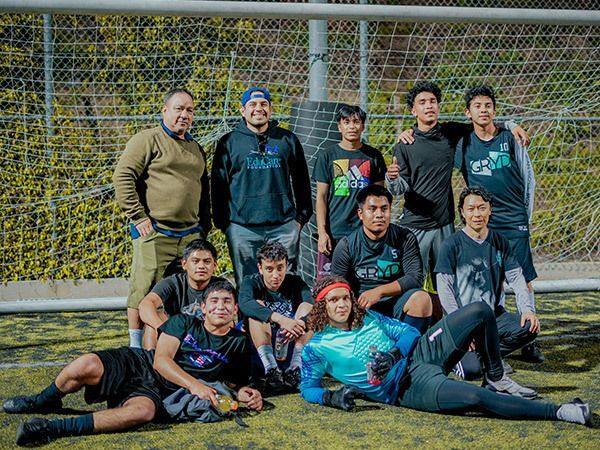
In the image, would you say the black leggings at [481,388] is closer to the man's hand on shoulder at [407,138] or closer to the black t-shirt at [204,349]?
the black t-shirt at [204,349]

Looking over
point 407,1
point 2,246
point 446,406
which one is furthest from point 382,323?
point 407,1

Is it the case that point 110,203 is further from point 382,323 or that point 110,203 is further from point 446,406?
point 446,406

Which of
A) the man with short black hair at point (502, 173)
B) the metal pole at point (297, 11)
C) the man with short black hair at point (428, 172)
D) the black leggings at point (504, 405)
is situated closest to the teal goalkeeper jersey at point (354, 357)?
the black leggings at point (504, 405)

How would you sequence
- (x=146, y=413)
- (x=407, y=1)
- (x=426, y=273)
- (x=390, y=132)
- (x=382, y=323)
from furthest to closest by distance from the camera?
(x=407, y=1) → (x=390, y=132) → (x=426, y=273) → (x=382, y=323) → (x=146, y=413)

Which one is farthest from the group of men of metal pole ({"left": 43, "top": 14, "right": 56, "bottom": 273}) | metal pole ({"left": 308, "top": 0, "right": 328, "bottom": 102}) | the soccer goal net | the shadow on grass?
metal pole ({"left": 43, "top": 14, "right": 56, "bottom": 273})

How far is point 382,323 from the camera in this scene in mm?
Answer: 4414

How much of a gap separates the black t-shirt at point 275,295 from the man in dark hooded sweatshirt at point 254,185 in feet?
1.17

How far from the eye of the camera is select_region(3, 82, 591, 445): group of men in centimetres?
412

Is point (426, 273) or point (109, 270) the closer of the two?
point (426, 273)

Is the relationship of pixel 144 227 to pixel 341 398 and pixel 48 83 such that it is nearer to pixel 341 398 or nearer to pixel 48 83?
pixel 341 398

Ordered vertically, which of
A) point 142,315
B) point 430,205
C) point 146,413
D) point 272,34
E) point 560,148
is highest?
point 272,34

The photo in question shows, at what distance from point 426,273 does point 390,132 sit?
108 inches

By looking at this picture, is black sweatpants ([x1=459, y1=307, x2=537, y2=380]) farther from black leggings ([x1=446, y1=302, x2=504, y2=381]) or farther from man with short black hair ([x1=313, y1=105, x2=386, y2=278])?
man with short black hair ([x1=313, y1=105, x2=386, y2=278])

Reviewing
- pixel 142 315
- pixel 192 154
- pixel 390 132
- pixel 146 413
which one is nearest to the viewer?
pixel 146 413
